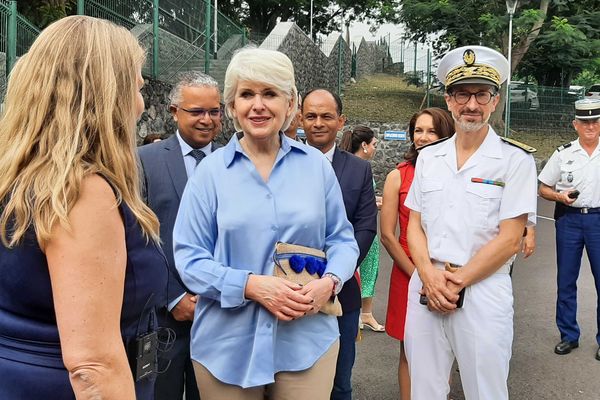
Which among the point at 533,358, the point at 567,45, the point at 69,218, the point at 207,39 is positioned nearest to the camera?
the point at 69,218

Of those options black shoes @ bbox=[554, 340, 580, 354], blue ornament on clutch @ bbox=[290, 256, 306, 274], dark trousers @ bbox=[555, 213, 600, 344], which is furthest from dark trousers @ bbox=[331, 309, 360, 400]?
dark trousers @ bbox=[555, 213, 600, 344]

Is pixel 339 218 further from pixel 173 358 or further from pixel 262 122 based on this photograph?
pixel 173 358

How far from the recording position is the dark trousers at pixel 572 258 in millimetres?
5109

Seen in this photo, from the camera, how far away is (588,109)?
5207mm

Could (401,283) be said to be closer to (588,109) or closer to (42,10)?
(588,109)

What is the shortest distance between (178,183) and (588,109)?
3.98 metres

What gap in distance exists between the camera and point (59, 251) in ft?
4.55

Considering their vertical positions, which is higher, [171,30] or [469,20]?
[469,20]

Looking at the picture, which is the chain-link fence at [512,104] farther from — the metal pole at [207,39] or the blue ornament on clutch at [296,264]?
the blue ornament on clutch at [296,264]

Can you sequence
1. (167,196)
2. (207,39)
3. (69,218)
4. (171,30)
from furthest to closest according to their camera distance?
(207,39)
(171,30)
(167,196)
(69,218)

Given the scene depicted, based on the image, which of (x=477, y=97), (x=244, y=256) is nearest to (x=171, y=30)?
(x=477, y=97)

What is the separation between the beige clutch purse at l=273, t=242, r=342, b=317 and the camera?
7.23ft

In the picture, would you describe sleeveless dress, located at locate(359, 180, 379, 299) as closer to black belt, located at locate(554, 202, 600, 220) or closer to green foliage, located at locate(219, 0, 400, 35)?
black belt, located at locate(554, 202, 600, 220)

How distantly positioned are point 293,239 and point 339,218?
29cm
